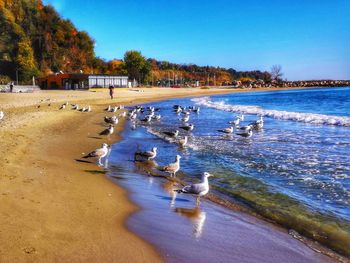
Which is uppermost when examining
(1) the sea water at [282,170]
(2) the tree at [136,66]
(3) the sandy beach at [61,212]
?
(2) the tree at [136,66]

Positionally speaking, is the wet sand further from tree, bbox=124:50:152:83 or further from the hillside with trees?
tree, bbox=124:50:152:83

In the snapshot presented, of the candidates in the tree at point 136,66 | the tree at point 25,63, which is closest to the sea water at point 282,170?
the tree at point 25,63

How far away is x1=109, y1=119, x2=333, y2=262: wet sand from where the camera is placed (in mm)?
6004

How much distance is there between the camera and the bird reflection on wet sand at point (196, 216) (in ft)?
22.9

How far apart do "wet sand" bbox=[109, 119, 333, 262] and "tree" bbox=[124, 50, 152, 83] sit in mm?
91934

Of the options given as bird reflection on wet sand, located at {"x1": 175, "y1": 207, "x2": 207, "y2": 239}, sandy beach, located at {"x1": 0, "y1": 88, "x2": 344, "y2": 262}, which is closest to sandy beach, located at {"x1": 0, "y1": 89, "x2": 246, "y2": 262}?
sandy beach, located at {"x1": 0, "y1": 88, "x2": 344, "y2": 262}

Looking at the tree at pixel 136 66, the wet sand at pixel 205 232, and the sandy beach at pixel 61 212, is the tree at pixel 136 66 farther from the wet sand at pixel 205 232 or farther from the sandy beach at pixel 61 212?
the wet sand at pixel 205 232

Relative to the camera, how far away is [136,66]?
10038cm

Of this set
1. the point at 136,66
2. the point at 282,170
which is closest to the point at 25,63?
the point at 136,66

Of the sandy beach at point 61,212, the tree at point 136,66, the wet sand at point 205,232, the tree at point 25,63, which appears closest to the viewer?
the sandy beach at point 61,212

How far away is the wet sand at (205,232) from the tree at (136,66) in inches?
3619

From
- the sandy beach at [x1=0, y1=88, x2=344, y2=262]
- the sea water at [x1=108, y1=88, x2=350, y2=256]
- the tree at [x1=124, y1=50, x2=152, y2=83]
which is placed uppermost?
the tree at [x1=124, y1=50, x2=152, y2=83]

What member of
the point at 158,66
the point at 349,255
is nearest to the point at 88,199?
the point at 349,255

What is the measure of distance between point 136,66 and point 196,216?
9448cm
